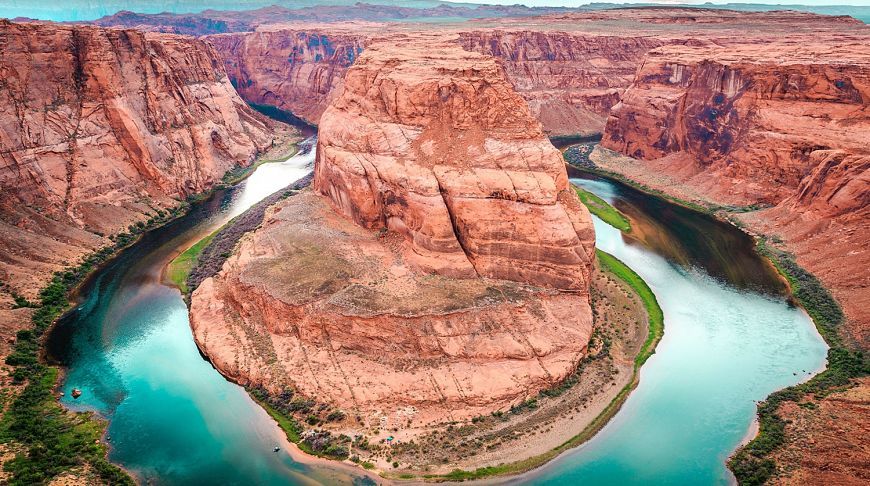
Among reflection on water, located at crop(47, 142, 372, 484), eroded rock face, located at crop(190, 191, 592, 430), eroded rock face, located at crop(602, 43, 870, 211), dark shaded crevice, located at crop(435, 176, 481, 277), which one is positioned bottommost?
reflection on water, located at crop(47, 142, 372, 484)

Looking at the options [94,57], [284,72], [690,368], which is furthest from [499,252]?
[284,72]

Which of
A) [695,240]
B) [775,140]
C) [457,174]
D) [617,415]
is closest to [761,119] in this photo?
[775,140]

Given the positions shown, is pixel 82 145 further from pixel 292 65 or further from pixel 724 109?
pixel 292 65

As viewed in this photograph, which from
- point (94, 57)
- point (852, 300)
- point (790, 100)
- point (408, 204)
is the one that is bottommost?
point (852, 300)

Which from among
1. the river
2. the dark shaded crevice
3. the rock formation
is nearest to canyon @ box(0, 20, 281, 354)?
the river

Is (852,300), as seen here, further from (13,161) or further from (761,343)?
(13,161)

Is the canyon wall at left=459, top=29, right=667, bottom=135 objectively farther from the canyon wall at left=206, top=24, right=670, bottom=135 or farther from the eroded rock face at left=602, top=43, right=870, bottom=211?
the eroded rock face at left=602, top=43, right=870, bottom=211

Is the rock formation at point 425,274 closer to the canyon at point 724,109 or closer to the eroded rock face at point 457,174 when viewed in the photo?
the eroded rock face at point 457,174
